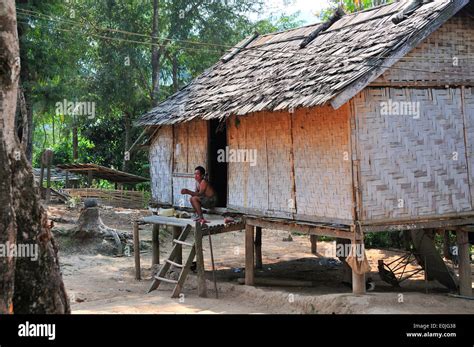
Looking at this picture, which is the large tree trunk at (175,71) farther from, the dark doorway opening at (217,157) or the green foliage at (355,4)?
the dark doorway opening at (217,157)

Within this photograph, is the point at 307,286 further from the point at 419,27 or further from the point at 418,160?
the point at 419,27

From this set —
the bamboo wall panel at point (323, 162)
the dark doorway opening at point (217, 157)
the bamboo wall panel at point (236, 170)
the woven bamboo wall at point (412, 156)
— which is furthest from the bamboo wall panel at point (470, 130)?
the dark doorway opening at point (217, 157)

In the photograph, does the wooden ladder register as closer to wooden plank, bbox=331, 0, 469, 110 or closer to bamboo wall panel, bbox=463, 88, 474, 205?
wooden plank, bbox=331, 0, 469, 110

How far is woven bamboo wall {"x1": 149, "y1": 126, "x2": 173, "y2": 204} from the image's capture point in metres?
16.1

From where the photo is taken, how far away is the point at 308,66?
12.2 metres

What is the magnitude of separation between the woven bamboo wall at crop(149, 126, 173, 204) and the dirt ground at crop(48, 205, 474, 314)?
6.81ft

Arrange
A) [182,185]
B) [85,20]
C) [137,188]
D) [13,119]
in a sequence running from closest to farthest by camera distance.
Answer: [13,119]
[182,185]
[85,20]
[137,188]

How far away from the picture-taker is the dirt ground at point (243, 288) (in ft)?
34.4

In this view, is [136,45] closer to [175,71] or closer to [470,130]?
[175,71]

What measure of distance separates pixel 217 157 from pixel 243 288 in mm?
3762

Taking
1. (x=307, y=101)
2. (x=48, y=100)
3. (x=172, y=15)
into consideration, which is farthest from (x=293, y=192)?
(x=172, y=15)

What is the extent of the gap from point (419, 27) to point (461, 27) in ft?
4.49

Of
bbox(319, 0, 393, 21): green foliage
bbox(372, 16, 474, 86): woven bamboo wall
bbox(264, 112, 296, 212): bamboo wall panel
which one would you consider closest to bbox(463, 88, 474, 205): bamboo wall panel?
bbox(372, 16, 474, 86): woven bamboo wall

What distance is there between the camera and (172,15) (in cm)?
2672
